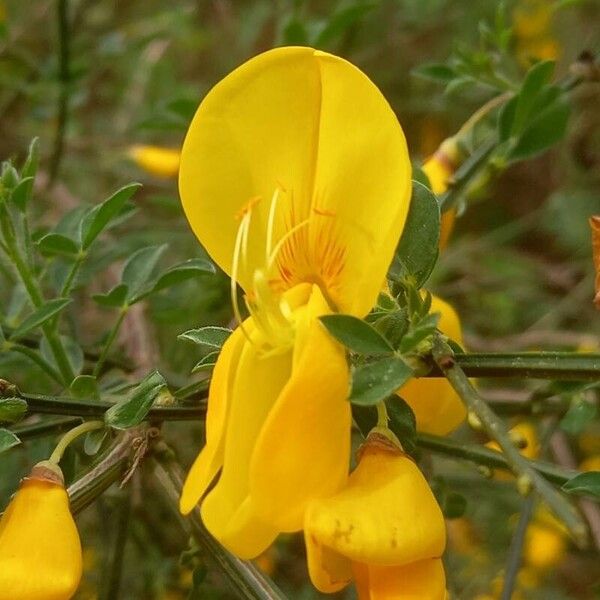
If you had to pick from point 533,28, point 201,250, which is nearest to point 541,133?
point 201,250

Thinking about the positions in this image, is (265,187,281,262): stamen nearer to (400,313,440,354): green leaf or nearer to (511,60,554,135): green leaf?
(400,313,440,354): green leaf

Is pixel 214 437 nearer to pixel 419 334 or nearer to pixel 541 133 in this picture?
pixel 419 334

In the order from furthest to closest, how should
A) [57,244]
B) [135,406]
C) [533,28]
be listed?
1. [533,28]
2. [57,244]
3. [135,406]

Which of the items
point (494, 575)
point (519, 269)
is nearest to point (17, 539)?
point (494, 575)

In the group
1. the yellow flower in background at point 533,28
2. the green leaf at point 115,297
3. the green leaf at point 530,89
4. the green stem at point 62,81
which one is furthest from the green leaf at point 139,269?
the yellow flower in background at point 533,28

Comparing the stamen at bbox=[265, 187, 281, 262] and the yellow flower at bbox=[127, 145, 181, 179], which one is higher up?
the stamen at bbox=[265, 187, 281, 262]

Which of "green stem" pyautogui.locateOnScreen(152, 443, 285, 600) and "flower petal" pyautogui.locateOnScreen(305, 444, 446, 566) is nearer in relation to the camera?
"flower petal" pyautogui.locateOnScreen(305, 444, 446, 566)

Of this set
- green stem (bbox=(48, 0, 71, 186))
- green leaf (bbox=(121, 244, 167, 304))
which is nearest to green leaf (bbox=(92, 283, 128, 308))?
green leaf (bbox=(121, 244, 167, 304))

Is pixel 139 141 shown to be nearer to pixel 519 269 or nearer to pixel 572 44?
pixel 519 269
